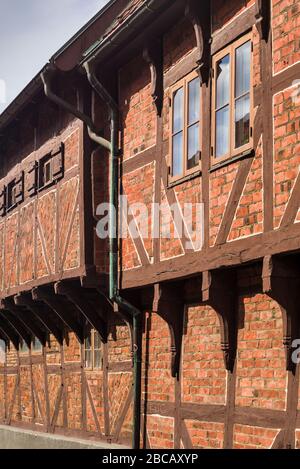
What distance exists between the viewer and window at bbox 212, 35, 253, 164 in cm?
859

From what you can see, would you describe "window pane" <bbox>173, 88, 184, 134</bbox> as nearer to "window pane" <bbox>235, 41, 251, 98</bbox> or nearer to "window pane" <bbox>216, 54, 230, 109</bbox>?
"window pane" <bbox>216, 54, 230, 109</bbox>

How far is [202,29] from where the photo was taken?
30.9 feet

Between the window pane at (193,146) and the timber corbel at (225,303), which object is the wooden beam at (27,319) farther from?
the timber corbel at (225,303)

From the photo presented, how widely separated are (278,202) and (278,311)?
45.7 inches

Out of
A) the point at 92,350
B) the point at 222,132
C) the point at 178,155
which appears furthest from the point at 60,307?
the point at 222,132

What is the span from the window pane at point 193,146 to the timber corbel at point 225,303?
1326 millimetres

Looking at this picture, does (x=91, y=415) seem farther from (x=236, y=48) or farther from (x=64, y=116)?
(x=236, y=48)

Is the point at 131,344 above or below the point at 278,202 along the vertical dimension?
below

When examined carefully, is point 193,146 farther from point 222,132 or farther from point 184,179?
point 222,132

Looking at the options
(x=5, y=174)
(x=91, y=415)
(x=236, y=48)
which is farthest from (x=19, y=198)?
(x=236, y=48)

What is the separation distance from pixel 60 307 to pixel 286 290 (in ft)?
21.2

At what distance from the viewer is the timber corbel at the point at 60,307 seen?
45.1 feet

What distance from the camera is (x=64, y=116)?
13.4m

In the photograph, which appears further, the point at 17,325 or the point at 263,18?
the point at 17,325
